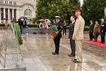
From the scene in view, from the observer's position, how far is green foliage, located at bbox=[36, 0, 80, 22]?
29.8m

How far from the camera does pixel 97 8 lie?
30.3 meters

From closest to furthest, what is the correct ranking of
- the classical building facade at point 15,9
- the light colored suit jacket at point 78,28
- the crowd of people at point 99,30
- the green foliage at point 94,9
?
the light colored suit jacket at point 78,28, the crowd of people at point 99,30, the green foliage at point 94,9, the classical building facade at point 15,9

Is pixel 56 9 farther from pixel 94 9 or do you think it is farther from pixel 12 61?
pixel 12 61

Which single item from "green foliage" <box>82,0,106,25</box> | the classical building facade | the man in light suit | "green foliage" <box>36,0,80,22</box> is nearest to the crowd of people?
the man in light suit

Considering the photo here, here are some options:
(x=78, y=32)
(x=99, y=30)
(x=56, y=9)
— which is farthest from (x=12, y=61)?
(x=56, y=9)

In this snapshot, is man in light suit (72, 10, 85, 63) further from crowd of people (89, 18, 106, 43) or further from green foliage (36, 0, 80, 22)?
green foliage (36, 0, 80, 22)

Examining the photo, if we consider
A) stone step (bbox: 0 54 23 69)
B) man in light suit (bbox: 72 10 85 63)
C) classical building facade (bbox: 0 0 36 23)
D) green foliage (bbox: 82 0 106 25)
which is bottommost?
stone step (bbox: 0 54 23 69)

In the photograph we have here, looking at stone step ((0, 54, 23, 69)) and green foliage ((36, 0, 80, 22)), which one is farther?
green foliage ((36, 0, 80, 22))

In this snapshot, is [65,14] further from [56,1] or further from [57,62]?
[57,62]

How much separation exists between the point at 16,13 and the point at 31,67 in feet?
246

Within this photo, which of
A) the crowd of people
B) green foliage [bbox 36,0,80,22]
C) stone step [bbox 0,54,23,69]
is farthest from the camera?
A: green foliage [bbox 36,0,80,22]

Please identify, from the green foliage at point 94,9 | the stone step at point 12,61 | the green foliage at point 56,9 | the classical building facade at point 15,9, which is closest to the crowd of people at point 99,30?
the stone step at point 12,61

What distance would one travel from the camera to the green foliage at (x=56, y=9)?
29845 millimetres

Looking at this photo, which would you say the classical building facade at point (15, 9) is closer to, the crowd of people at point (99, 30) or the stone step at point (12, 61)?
the crowd of people at point (99, 30)
